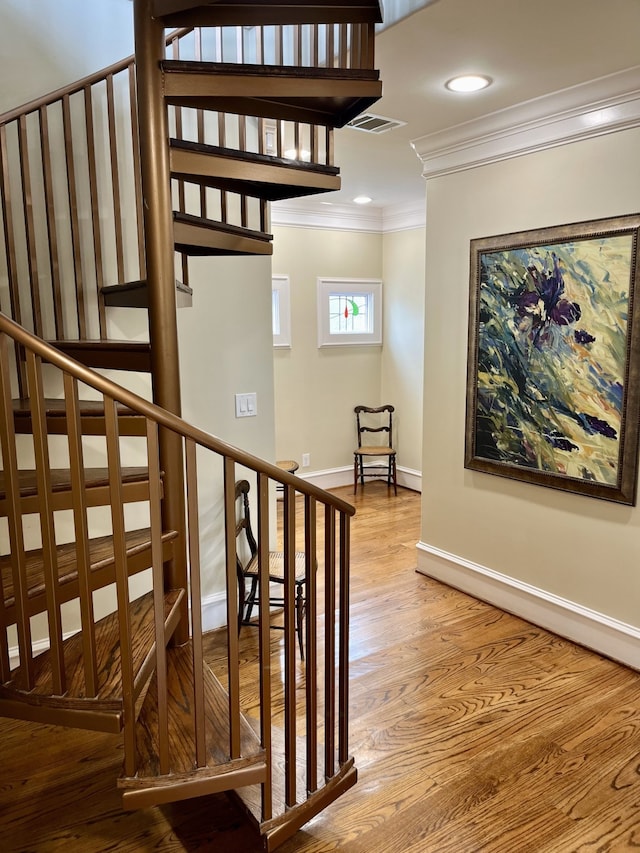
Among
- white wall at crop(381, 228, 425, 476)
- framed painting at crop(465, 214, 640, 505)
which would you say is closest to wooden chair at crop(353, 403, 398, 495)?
white wall at crop(381, 228, 425, 476)

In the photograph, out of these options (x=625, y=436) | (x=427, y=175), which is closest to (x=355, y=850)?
(x=625, y=436)

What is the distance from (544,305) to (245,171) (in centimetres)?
170

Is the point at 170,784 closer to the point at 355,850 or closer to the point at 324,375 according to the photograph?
the point at 355,850

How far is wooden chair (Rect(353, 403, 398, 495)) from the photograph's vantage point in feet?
19.6

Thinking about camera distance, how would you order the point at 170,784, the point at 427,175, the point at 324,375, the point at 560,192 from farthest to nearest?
the point at 324,375, the point at 427,175, the point at 560,192, the point at 170,784

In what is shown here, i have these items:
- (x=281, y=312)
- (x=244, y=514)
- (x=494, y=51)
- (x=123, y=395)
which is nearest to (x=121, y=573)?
(x=123, y=395)

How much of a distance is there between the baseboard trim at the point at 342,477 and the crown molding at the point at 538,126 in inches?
124

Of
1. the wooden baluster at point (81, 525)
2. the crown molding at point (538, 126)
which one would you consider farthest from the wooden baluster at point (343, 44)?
the wooden baluster at point (81, 525)

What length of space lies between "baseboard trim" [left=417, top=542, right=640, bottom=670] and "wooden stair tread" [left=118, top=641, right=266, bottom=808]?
193cm

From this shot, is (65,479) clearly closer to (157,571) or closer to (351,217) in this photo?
(157,571)

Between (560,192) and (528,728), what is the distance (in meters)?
2.46

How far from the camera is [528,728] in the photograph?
2414mm

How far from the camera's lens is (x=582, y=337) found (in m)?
2.88

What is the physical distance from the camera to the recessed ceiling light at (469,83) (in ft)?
8.41
